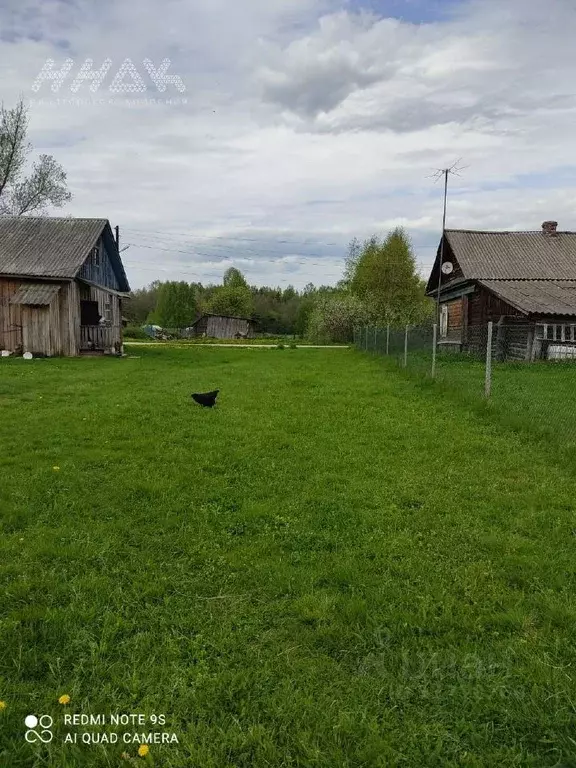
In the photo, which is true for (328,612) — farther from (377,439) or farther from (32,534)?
(377,439)

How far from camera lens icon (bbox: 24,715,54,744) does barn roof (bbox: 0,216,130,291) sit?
1946 cm

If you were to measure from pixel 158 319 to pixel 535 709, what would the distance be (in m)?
76.4

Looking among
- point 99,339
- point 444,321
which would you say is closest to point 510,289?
point 444,321

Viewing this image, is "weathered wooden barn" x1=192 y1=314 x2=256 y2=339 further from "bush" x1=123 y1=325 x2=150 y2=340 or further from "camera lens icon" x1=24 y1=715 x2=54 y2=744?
"camera lens icon" x1=24 y1=715 x2=54 y2=744

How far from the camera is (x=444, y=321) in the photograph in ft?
89.7

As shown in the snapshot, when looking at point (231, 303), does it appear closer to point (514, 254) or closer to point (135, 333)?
point (135, 333)

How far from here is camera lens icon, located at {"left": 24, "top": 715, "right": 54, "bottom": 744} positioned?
2.24 metres

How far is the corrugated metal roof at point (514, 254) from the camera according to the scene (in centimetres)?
2255

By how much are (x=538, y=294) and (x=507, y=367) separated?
4.96 meters

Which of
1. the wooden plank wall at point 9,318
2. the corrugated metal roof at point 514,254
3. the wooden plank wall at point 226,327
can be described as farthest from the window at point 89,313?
the wooden plank wall at point 226,327

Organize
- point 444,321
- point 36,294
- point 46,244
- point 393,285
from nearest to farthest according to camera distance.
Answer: point 36,294 < point 46,244 < point 444,321 < point 393,285

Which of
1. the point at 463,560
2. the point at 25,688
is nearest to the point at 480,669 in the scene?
the point at 463,560

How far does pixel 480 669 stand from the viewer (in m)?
2.61

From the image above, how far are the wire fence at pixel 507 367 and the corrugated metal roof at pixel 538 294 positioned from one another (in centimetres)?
78
